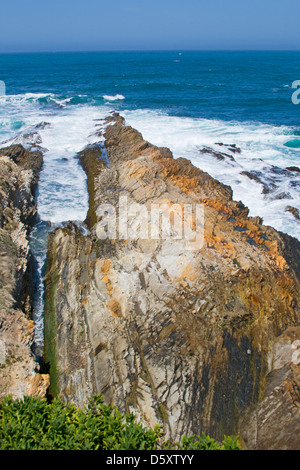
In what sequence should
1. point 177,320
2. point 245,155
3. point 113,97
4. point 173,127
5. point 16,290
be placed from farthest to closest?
point 113,97, point 173,127, point 245,155, point 16,290, point 177,320

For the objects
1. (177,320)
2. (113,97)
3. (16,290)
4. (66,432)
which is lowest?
(66,432)

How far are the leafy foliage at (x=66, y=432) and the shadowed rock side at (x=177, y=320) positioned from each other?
202 centimetres

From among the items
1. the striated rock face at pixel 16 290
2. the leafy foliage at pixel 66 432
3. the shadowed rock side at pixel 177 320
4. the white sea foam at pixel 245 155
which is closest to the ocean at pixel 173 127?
the white sea foam at pixel 245 155

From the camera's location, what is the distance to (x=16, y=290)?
40.6ft

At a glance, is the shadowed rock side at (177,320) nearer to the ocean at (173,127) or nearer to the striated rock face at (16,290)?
the striated rock face at (16,290)

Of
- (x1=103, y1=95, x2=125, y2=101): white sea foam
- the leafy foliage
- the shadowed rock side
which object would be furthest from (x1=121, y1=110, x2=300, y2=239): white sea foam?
the leafy foliage

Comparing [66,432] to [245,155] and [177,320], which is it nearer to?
[177,320]

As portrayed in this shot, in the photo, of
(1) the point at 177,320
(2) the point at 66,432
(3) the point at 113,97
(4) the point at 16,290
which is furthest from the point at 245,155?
(3) the point at 113,97

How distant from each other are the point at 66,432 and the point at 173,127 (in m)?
33.6

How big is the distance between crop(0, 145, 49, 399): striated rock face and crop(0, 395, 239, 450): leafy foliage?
2.13 meters
